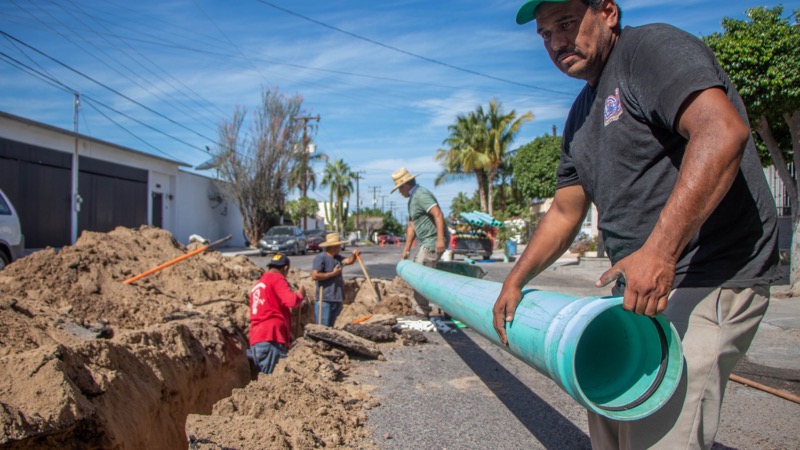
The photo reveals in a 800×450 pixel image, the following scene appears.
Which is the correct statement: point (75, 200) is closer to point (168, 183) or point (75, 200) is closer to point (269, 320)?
point (168, 183)

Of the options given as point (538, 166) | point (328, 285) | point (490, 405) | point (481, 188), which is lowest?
point (490, 405)

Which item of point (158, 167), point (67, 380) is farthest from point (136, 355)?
point (158, 167)

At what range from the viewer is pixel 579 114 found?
230cm

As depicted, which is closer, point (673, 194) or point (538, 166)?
point (673, 194)

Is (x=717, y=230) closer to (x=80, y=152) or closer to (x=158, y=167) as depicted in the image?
(x=80, y=152)

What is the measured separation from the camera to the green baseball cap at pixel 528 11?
6.72 ft

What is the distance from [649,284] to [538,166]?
1528 inches

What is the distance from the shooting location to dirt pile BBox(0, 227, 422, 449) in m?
3.22

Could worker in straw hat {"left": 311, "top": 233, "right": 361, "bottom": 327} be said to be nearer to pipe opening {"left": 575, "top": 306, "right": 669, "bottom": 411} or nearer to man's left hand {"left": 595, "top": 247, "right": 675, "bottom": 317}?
pipe opening {"left": 575, "top": 306, "right": 669, "bottom": 411}

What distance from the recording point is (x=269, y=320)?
643 centimetres

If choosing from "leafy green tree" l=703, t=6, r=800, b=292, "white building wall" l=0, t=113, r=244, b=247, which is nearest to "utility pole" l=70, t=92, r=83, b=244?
"white building wall" l=0, t=113, r=244, b=247

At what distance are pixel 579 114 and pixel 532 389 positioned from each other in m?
2.73

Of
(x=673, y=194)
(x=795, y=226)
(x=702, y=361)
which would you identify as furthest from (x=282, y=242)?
(x=673, y=194)

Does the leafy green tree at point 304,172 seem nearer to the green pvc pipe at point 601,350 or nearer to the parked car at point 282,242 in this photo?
the parked car at point 282,242
